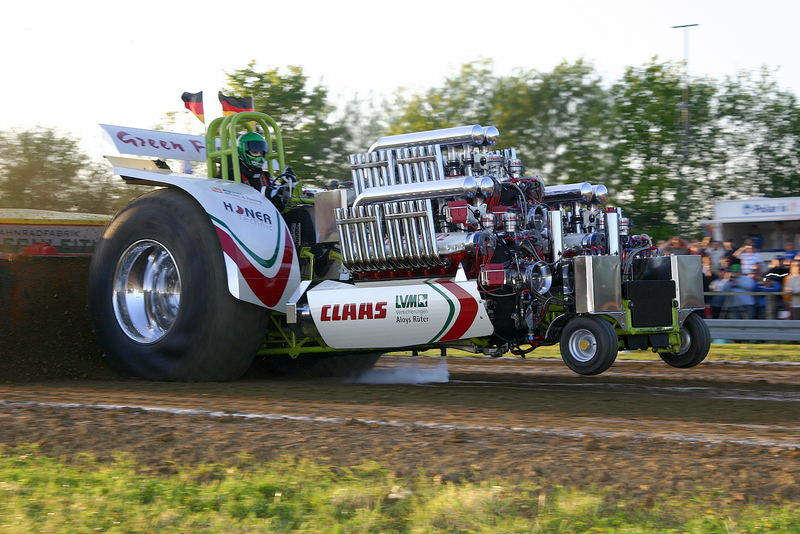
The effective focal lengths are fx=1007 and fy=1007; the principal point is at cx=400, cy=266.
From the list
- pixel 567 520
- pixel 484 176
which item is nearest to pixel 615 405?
pixel 484 176

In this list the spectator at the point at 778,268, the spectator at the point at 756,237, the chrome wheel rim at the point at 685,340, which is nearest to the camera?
the chrome wheel rim at the point at 685,340

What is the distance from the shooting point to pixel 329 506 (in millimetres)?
4473

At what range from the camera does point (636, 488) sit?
15.4ft

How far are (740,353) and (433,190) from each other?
6.43 meters

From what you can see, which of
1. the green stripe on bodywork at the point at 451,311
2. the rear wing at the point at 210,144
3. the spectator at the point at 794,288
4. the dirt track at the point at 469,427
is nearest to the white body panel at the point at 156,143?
the rear wing at the point at 210,144

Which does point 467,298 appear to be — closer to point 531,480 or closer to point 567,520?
point 531,480

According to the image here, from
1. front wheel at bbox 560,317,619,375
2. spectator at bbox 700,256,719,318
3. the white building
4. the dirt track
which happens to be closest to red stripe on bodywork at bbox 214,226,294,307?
the dirt track

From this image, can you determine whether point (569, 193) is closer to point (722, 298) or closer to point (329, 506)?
point (329, 506)

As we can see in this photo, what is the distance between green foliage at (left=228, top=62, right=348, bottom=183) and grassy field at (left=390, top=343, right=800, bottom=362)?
60.0 ft

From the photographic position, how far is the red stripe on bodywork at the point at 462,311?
8.90 metres

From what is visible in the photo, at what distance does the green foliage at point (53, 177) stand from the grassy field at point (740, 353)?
16.2 m

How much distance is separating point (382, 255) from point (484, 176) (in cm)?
120

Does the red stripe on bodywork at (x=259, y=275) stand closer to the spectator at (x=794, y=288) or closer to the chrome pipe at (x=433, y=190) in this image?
the chrome pipe at (x=433, y=190)

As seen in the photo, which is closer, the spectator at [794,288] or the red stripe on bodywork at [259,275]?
the red stripe on bodywork at [259,275]
